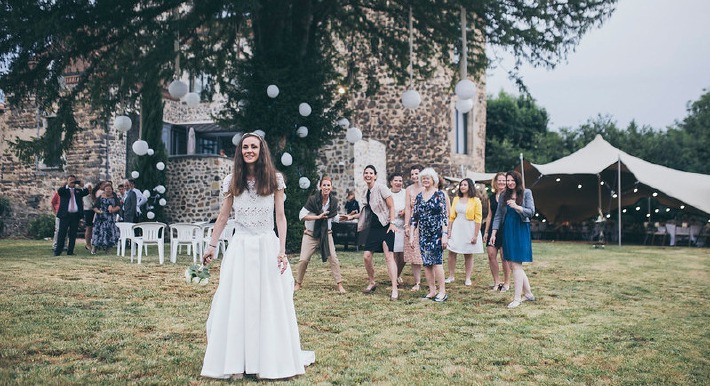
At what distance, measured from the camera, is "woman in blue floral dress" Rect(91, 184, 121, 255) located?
14117 millimetres

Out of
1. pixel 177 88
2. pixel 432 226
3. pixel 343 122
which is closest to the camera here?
pixel 432 226

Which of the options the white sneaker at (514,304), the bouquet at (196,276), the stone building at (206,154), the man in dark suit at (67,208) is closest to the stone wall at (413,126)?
the stone building at (206,154)

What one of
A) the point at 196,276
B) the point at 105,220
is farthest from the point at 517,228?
the point at 105,220

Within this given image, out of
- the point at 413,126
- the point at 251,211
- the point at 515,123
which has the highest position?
the point at 515,123

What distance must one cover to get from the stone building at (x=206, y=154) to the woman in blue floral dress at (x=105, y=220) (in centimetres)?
668

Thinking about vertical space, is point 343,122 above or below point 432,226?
above

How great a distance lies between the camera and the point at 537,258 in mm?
13852

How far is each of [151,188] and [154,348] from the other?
56.0 feet

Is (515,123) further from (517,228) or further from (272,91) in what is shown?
(517,228)

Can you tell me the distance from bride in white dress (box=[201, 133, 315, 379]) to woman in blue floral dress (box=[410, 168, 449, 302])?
360cm

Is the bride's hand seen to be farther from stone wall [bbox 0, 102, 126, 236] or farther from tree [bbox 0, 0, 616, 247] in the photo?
stone wall [bbox 0, 102, 126, 236]

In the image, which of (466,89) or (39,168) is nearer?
(466,89)

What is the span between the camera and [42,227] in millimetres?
21688

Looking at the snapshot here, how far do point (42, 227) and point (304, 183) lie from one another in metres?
13.3
